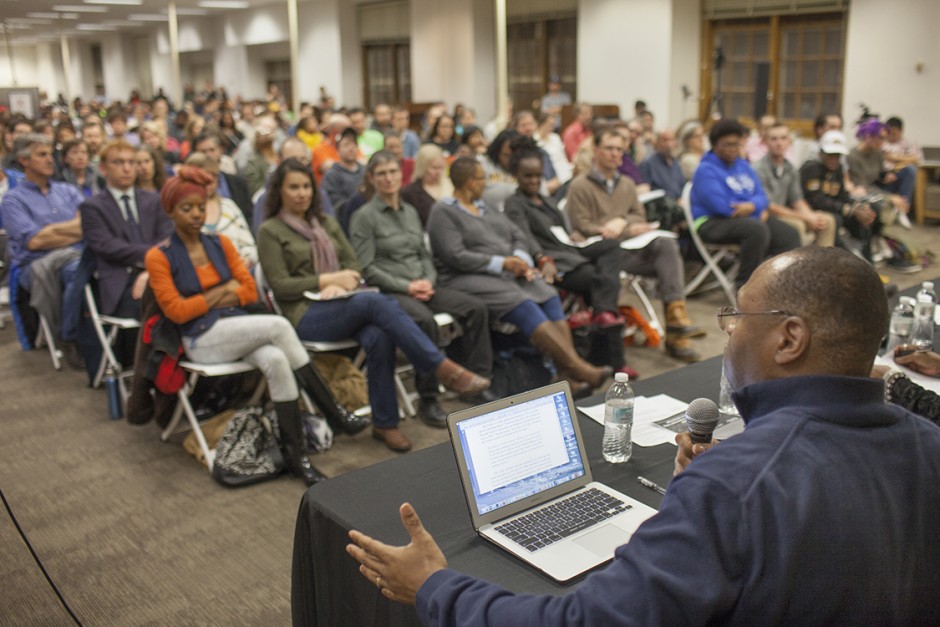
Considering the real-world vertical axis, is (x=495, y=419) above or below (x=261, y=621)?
above

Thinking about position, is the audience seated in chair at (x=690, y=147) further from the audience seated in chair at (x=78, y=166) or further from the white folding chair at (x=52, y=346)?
the white folding chair at (x=52, y=346)

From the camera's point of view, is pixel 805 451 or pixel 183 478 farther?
pixel 183 478

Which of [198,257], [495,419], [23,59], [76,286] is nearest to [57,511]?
[198,257]

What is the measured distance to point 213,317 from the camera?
3389mm

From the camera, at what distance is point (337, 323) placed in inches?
144

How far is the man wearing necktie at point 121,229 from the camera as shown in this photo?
4.04 m

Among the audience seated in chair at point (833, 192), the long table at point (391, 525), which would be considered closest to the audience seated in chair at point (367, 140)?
the audience seated in chair at point (833, 192)

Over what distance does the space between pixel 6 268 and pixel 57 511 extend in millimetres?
3147

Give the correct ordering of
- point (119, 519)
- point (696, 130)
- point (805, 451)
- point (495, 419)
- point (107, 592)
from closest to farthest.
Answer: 1. point (805, 451)
2. point (495, 419)
3. point (107, 592)
4. point (119, 519)
5. point (696, 130)

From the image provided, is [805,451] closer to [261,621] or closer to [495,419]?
[495,419]

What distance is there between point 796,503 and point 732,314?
349 millimetres

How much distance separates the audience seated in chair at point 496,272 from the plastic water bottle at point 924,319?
1486 millimetres

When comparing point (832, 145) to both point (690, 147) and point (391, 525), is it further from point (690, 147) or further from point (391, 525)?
point (391, 525)

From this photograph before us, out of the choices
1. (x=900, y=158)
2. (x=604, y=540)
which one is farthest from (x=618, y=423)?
(x=900, y=158)
